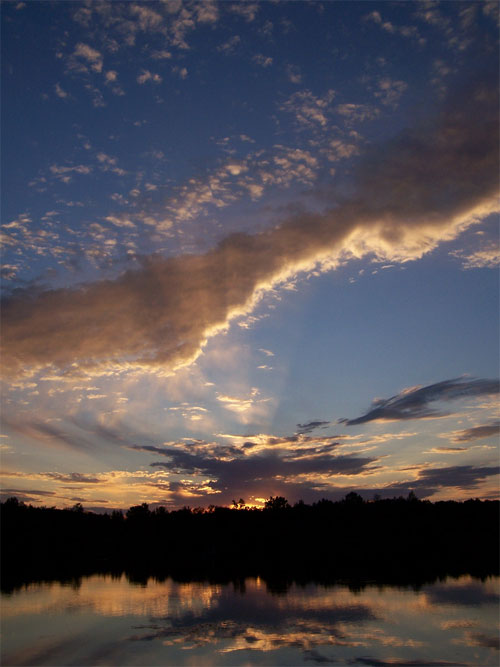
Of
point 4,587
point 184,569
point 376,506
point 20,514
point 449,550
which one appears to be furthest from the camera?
point 376,506

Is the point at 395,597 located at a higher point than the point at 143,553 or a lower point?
higher

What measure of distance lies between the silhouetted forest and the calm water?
16.3 m

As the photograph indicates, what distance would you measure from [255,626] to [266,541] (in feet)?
224

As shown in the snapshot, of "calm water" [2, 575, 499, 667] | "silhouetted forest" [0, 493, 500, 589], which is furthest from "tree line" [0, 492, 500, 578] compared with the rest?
"calm water" [2, 575, 499, 667]

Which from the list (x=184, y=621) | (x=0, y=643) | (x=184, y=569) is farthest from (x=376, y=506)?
(x=0, y=643)

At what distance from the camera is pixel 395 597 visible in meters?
35.5

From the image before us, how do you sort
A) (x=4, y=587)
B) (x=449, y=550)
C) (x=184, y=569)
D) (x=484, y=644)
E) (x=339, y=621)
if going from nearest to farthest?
(x=484, y=644)
(x=339, y=621)
(x=4, y=587)
(x=184, y=569)
(x=449, y=550)

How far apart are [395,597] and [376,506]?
→ 69675mm

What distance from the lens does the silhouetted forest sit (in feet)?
198

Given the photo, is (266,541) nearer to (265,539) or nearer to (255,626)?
(265,539)

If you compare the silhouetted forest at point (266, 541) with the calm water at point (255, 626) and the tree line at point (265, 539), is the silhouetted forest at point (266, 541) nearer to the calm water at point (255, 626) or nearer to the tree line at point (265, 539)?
the tree line at point (265, 539)

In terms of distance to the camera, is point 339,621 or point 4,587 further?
point 4,587

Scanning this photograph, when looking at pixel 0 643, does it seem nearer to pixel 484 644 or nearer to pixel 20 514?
pixel 484 644

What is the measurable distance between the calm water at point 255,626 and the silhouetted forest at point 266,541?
643 inches
